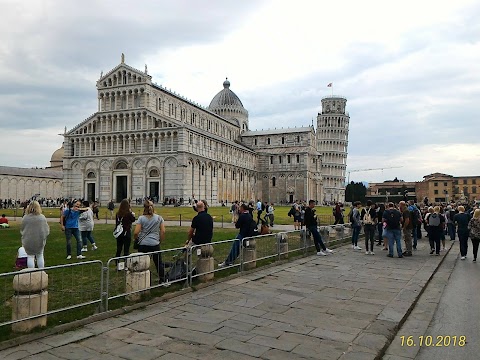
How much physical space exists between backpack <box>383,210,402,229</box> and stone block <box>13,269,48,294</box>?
41.7ft

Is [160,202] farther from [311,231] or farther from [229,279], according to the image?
[229,279]

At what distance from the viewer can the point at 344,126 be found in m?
125

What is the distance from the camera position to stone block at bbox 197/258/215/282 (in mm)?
9906

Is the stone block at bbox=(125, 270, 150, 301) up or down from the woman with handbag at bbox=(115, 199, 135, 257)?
down

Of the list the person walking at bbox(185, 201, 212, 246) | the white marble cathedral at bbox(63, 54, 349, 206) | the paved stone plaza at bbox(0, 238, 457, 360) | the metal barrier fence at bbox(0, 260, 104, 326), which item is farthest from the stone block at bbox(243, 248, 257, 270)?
the white marble cathedral at bbox(63, 54, 349, 206)

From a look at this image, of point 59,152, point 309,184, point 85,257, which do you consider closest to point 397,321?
point 85,257

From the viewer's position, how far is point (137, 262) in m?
8.09

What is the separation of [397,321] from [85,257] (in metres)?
10.0

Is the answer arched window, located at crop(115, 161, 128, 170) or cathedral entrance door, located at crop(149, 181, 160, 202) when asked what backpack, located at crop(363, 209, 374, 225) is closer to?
cathedral entrance door, located at crop(149, 181, 160, 202)

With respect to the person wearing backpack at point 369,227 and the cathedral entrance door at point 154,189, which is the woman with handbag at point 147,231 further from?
the cathedral entrance door at point 154,189

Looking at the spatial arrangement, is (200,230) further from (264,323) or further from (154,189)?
(154,189)

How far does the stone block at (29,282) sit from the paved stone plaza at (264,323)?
2.55 feet

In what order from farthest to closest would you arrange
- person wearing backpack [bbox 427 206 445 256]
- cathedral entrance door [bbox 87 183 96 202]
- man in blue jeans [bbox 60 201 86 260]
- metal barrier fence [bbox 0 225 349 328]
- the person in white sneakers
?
cathedral entrance door [bbox 87 183 96 202] → person wearing backpack [bbox 427 206 445 256] → the person in white sneakers → man in blue jeans [bbox 60 201 86 260] → metal barrier fence [bbox 0 225 349 328]
